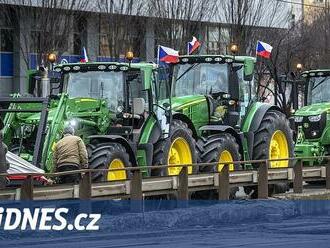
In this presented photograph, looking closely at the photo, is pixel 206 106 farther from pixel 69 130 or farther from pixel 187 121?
pixel 69 130

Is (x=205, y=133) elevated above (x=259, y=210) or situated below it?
above

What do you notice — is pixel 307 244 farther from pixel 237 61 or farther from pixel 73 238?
pixel 237 61

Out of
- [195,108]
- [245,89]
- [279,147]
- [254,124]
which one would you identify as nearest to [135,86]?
[195,108]

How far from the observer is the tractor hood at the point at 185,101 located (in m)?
17.7

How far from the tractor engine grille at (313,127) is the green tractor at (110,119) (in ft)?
19.0

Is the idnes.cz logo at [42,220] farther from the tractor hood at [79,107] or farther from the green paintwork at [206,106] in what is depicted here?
the green paintwork at [206,106]

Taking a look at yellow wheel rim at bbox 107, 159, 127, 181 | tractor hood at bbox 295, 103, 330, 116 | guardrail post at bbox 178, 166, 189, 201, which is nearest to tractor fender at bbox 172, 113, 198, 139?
yellow wheel rim at bbox 107, 159, 127, 181

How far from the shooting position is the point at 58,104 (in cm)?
1516

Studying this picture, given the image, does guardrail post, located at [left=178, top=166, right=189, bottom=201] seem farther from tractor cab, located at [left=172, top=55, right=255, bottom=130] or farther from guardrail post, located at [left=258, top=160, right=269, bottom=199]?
tractor cab, located at [left=172, top=55, right=255, bottom=130]

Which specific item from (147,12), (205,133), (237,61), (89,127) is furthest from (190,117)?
(147,12)

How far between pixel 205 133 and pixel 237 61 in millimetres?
1794

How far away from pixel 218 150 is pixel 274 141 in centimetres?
282

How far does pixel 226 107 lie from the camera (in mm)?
18344

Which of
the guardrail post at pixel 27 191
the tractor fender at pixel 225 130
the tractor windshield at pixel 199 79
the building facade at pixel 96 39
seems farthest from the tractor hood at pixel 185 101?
the building facade at pixel 96 39
